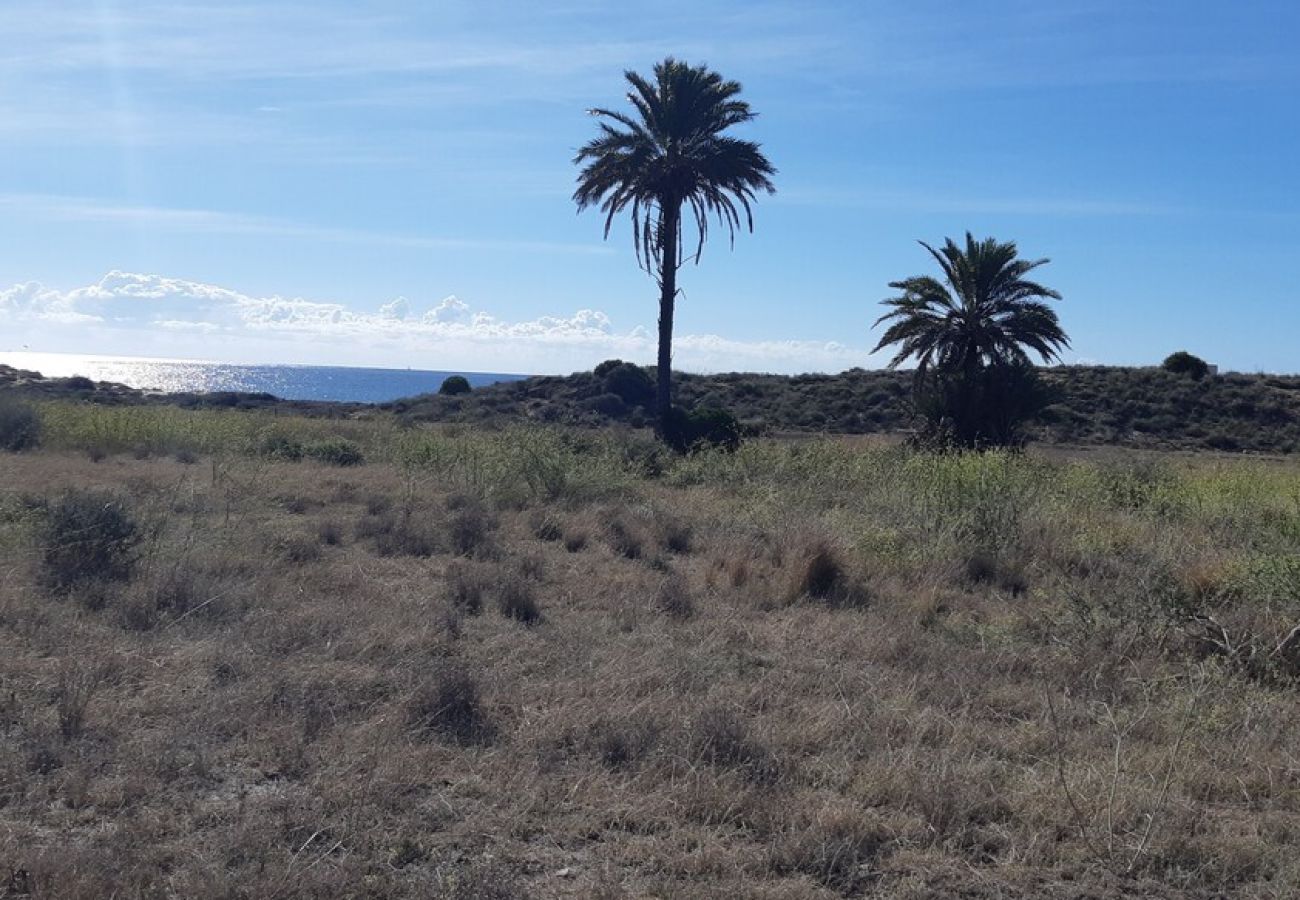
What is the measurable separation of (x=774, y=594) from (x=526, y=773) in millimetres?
4529

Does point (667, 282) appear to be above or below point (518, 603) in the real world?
above

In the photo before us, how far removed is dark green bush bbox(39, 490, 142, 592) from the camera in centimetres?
900

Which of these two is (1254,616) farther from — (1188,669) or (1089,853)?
(1089,853)

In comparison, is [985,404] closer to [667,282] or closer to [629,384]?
[667,282]

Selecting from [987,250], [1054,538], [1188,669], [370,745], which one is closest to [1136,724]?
[1188,669]

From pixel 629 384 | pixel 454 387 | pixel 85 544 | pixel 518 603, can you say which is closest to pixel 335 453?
pixel 85 544

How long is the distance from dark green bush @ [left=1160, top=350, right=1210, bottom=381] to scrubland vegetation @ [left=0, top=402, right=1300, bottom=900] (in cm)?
4265

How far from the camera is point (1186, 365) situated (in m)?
52.3

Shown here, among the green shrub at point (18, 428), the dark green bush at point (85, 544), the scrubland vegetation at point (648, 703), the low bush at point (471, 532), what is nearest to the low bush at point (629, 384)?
the green shrub at point (18, 428)

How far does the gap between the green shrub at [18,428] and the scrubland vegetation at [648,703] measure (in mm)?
9707

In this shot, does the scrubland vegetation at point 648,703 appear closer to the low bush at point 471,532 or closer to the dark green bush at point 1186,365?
the low bush at point 471,532

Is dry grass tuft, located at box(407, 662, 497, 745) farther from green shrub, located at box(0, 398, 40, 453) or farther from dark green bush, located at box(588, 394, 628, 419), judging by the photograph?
dark green bush, located at box(588, 394, 628, 419)

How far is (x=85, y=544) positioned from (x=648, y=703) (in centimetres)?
556

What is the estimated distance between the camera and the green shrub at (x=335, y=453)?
20.8 metres
